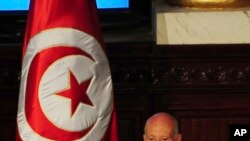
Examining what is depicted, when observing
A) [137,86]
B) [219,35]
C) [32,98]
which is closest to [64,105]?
[32,98]

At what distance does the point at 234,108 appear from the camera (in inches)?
109

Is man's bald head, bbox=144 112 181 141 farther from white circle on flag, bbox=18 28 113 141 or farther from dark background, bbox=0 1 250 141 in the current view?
dark background, bbox=0 1 250 141

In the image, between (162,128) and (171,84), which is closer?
(162,128)

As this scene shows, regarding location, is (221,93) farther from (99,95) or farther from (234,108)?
(99,95)

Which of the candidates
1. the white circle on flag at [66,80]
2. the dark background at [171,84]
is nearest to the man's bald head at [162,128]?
the white circle on flag at [66,80]

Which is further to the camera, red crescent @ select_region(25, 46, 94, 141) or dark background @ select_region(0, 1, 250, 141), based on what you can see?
dark background @ select_region(0, 1, 250, 141)

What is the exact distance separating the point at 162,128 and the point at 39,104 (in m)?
0.42

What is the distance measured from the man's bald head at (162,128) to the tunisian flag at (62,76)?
0.59ft

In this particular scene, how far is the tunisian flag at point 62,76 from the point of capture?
234 cm

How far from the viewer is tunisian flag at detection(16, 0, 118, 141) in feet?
7.68

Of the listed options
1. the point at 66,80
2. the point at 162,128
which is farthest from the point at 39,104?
the point at 162,128

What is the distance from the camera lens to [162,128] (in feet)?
7.55

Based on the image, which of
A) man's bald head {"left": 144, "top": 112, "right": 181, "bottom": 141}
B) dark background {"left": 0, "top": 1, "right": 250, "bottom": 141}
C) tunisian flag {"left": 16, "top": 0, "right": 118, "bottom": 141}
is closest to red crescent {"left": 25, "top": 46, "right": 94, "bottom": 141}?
tunisian flag {"left": 16, "top": 0, "right": 118, "bottom": 141}

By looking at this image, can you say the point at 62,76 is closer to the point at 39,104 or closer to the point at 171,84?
the point at 39,104
